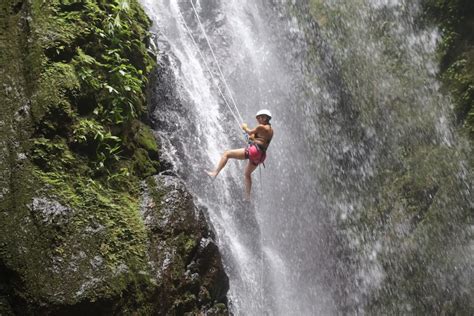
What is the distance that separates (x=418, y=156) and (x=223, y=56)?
613 centimetres

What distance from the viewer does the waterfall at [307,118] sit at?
31.9ft

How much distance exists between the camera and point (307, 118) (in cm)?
1204

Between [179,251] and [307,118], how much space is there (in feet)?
26.6

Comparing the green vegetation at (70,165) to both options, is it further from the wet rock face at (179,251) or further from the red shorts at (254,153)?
the red shorts at (254,153)

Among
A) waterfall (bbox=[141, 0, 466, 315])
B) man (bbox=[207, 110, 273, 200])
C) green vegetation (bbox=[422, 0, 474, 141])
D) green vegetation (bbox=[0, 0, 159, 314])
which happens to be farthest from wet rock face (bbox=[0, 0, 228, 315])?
green vegetation (bbox=[422, 0, 474, 141])

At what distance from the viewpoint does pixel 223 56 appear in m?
12.8

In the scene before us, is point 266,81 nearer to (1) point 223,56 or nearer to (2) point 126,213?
(1) point 223,56

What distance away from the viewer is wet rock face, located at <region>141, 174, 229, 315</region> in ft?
14.5

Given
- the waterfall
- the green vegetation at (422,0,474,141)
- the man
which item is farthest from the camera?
the green vegetation at (422,0,474,141)

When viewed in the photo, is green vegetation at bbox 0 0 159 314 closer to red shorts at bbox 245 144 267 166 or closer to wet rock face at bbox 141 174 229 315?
wet rock face at bbox 141 174 229 315

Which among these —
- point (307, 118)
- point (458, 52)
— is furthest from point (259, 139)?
point (458, 52)

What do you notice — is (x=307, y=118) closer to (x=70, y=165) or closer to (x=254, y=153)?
(x=254, y=153)

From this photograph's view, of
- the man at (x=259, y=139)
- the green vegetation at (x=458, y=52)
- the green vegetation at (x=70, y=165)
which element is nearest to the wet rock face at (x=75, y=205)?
the green vegetation at (x=70, y=165)

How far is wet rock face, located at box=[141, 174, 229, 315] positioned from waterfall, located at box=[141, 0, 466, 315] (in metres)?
3.49
